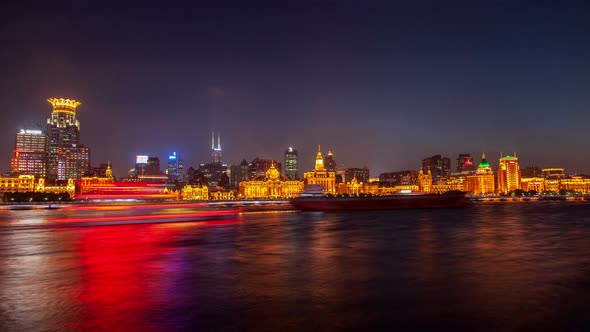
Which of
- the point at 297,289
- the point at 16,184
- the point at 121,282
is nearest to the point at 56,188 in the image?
the point at 16,184

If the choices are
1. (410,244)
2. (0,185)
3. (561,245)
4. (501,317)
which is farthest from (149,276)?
(0,185)

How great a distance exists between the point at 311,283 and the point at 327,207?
7857 centimetres

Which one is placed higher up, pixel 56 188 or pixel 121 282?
pixel 56 188

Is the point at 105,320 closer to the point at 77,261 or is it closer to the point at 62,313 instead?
the point at 62,313

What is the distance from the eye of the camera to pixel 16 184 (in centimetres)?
16175

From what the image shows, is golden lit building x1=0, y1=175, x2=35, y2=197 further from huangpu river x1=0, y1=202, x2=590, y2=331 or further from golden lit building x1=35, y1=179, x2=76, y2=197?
huangpu river x1=0, y1=202, x2=590, y2=331

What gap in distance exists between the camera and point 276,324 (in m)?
8.40

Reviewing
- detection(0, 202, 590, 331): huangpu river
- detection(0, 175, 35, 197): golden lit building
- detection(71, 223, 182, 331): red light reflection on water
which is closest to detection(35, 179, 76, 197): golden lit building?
detection(0, 175, 35, 197): golden lit building

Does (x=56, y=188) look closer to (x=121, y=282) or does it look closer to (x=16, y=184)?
(x=16, y=184)

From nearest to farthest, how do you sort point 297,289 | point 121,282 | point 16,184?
1. point 297,289
2. point 121,282
3. point 16,184

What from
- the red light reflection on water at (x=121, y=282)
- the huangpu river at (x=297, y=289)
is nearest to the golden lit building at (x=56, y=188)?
the huangpu river at (x=297, y=289)

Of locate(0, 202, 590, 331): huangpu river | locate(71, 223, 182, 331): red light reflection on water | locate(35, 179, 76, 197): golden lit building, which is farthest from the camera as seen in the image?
locate(35, 179, 76, 197): golden lit building

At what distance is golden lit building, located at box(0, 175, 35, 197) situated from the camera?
524ft

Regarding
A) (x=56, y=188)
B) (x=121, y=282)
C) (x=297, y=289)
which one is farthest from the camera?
(x=56, y=188)
